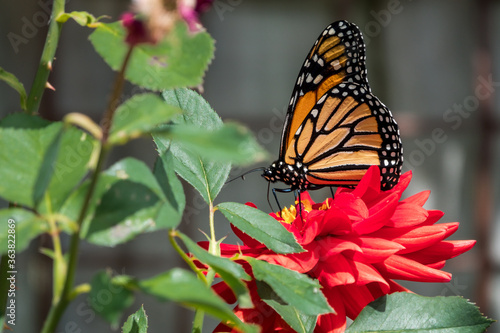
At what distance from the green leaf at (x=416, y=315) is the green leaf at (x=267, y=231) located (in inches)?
2.3

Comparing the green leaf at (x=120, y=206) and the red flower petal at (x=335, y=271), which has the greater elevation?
the green leaf at (x=120, y=206)

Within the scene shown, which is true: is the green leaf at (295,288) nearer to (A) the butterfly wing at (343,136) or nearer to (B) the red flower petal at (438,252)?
(B) the red flower petal at (438,252)

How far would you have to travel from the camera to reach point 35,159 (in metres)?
0.19

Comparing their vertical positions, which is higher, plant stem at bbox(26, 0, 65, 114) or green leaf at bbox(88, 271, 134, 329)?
plant stem at bbox(26, 0, 65, 114)

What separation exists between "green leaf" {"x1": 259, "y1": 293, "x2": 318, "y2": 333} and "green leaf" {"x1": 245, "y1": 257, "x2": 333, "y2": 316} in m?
0.02

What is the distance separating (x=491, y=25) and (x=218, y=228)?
126 cm

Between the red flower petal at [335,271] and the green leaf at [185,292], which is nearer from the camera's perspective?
the green leaf at [185,292]

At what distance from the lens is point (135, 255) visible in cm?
210

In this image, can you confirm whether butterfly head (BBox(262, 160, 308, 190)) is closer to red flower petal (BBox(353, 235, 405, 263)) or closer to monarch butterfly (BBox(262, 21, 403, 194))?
monarch butterfly (BBox(262, 21, 403, 194))

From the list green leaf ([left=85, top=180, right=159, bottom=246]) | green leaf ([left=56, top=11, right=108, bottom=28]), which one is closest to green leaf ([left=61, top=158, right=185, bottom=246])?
green leaf ([left=85, top=180, right=159, bottom=246])

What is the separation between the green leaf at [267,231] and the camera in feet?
0.94

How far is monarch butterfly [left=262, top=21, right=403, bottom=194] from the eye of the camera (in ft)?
2.14

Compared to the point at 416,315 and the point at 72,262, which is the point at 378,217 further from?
the point at 72,262

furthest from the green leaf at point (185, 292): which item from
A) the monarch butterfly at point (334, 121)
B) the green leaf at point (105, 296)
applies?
the monarch butterfly at point (334, 121)
